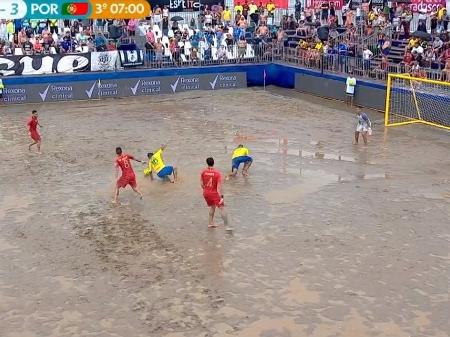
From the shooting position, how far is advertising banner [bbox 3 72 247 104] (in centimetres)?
2920

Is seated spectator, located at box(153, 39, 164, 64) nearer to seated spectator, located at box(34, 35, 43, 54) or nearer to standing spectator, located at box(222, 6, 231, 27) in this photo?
seated spectator, located at box(34, 35, 43, 54)

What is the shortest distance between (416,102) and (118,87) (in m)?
12.6

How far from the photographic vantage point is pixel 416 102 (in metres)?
25.3

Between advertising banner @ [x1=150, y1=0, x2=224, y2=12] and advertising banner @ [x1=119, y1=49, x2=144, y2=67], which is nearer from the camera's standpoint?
advertising banner @ [x1=119, y1=49, x2=144, y2=67]

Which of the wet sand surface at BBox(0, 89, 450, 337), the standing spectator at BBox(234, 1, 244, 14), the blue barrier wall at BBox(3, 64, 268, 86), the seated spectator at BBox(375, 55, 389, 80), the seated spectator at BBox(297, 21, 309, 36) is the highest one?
the standing spectator at BBox(234, 1, 244, 14)

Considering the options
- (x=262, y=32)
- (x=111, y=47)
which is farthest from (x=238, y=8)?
(x=111, y=47)

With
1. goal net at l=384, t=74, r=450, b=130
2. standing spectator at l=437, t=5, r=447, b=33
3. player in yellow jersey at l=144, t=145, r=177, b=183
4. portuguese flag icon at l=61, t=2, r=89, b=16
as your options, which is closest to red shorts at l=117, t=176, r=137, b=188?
player in yellow jersey at l=144, t=145, r=177, b=183

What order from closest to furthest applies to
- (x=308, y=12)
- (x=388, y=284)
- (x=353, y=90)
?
(x=388, y=284) < (x=353, y=90) < (x=308, y=12)

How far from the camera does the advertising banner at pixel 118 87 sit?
29.2m

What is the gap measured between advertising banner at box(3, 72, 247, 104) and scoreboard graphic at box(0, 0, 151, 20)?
279 cm

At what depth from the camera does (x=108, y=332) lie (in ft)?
32.6

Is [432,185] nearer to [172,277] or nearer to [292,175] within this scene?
[292,175]

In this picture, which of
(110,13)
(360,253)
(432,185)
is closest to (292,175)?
(432,185)

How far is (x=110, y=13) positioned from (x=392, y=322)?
76.6 ft
